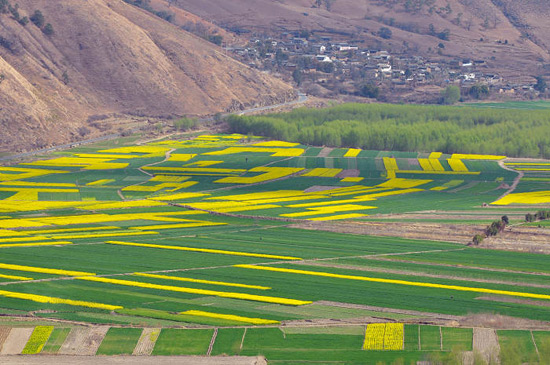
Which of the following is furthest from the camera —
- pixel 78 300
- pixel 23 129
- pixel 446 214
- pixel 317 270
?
pixel 23 129

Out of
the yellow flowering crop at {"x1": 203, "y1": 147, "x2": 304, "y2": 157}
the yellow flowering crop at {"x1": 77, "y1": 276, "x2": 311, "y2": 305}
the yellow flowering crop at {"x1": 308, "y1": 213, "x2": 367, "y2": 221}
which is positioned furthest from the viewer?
the yellow flowering crop at {"x1": 203, "y1": 147, "x2": 304, "y2": 157}

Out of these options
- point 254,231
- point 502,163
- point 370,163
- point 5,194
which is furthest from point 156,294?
point 502,163

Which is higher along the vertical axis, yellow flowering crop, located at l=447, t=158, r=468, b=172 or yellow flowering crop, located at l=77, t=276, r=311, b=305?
yellow flowering crop, located at l=77, t=276, r=311, b=305

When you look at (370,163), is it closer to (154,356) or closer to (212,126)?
(212,126)

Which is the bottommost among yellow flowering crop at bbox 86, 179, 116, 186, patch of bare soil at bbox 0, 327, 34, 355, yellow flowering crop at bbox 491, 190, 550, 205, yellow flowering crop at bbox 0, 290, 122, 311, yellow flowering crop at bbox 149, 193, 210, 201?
yellow flowering crop at bbox 86, 179, 116, 186

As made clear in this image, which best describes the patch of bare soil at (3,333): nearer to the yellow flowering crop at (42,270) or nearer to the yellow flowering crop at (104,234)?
the yellow flowering crop at (42,270)

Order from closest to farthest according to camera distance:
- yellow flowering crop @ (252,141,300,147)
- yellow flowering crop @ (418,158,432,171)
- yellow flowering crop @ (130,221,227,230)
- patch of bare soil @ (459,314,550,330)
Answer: patch of bare soil @ (459,314,550,330) < yellow flowering crop @ (130,221,227,230) < yellow flowering crop @ (418,158,432,171) < yellow flowering crop @ (252,141,300,147)

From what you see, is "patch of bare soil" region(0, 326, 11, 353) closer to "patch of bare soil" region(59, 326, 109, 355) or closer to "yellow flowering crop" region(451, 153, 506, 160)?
"patch of bare soil" region(59, 326, 109, 355)

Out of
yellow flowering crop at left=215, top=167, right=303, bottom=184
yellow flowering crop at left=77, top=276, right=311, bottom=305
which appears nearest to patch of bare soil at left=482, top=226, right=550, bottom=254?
yellow flowering crop at left=77, top=276, right=311, bottom=305
